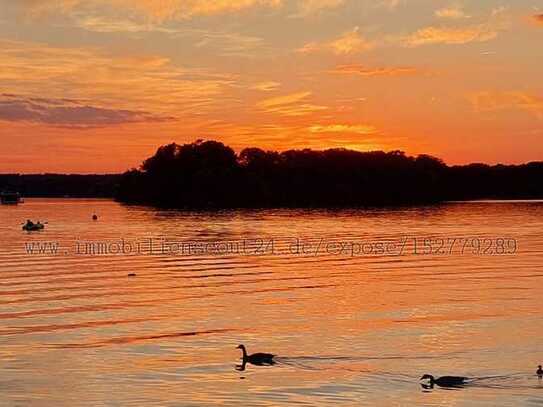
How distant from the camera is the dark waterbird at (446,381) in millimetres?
24653

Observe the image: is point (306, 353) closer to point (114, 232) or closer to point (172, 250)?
point (172, 250)

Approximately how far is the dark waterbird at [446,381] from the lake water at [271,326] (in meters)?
0.39

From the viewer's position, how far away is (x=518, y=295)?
42.7 m

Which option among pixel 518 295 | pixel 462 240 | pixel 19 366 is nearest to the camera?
pixel 19 366

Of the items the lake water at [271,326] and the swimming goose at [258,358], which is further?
the swimming goose at [258,358]

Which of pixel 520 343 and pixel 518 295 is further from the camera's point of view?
pixel 518 295

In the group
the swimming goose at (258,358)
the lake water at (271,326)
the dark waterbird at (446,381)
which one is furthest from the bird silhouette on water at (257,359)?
the dark waterbird at (446,381)

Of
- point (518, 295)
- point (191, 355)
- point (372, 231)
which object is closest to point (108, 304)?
point (191, 355)

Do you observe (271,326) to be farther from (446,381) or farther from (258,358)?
(446,381)

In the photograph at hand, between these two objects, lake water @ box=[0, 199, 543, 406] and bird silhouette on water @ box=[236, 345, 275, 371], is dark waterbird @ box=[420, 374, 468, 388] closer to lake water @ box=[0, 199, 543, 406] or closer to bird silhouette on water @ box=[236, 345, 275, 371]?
lake water @ box=[0, 199, 543, 406]

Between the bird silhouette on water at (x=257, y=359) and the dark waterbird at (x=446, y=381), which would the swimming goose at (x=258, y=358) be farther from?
the dark waterbird at (x=446, y=381)

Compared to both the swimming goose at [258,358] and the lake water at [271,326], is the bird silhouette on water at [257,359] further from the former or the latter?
the lake water at [271,326]

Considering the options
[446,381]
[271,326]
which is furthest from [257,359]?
[271,326]

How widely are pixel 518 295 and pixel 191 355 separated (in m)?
20.0
